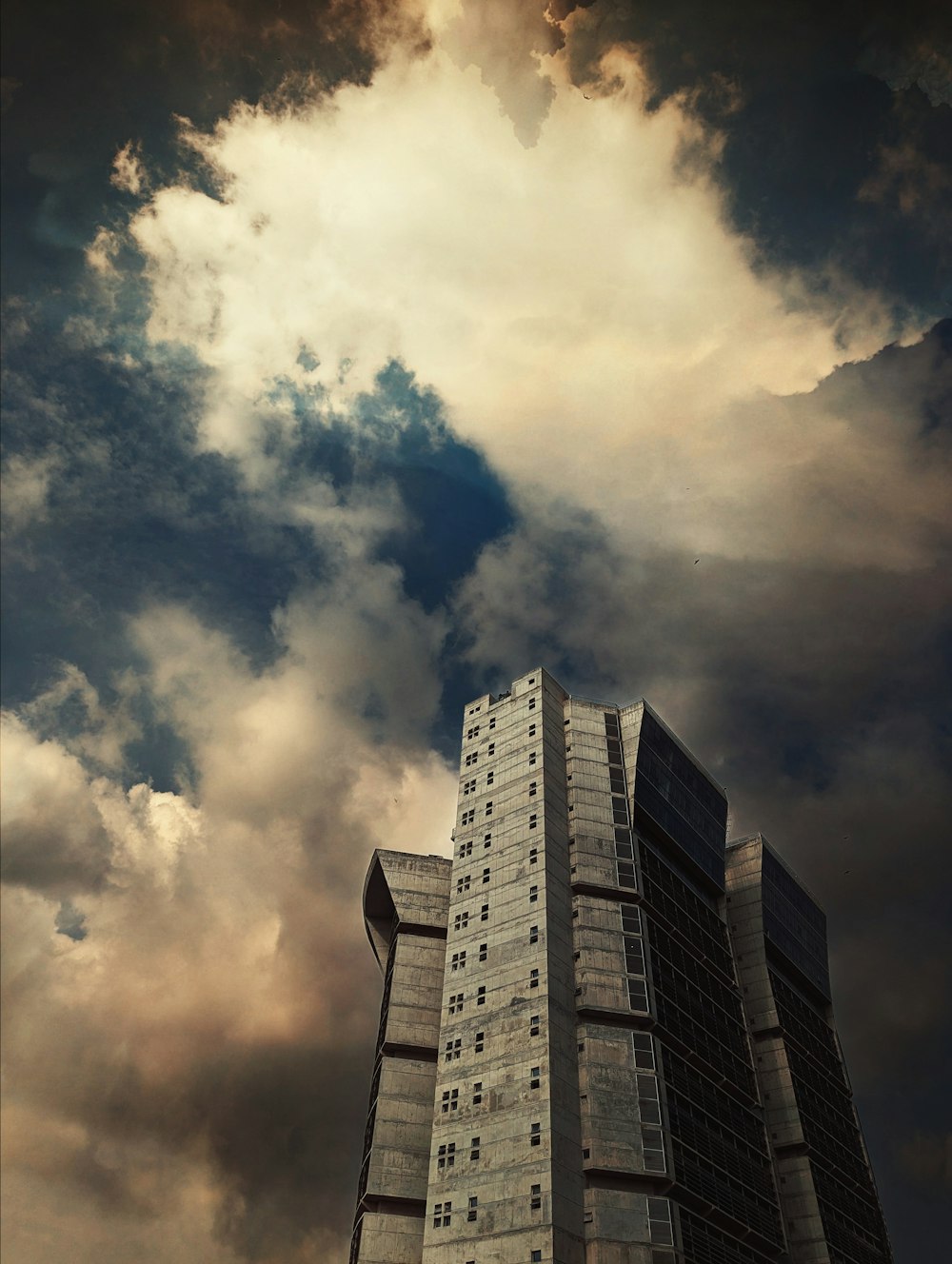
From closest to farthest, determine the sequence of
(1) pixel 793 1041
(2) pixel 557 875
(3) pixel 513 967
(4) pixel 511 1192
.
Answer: (4) pixel 511 1192
(3) pixel 513 967
(2) pixel 557 875
(1) pixel 793 1041

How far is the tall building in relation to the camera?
71.6 metres

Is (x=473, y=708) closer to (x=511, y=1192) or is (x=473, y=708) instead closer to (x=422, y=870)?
(x=422, y=870)

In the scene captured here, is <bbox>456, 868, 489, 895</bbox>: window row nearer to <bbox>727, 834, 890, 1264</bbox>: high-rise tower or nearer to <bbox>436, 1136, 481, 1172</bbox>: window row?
<bbox>436, 1136, 481, 1172</bbox>: window row

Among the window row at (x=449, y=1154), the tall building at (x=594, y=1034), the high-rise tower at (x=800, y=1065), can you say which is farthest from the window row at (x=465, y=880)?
the high-rise tower at (x=800, y=1065)

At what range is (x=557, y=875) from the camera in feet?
291

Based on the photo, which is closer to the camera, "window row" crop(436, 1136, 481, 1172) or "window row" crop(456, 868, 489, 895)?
"window row" crop(436, 1136, 481, 1172)

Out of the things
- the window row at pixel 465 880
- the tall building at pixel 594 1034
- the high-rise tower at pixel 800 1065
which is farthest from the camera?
the high-rise tower at pixel 800 1065

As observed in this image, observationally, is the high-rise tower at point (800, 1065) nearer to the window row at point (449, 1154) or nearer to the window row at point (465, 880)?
the window row at point (465, 880)

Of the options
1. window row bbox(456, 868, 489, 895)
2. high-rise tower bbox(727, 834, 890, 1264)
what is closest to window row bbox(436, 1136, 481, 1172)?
window row bbox(456, 868, 489, 895)

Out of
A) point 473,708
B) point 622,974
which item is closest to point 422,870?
point 473,708

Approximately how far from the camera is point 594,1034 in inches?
3123

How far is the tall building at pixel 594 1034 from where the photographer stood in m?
71.6

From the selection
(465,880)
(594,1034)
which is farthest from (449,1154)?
(465,880)

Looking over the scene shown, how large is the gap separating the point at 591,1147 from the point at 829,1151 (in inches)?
1850
